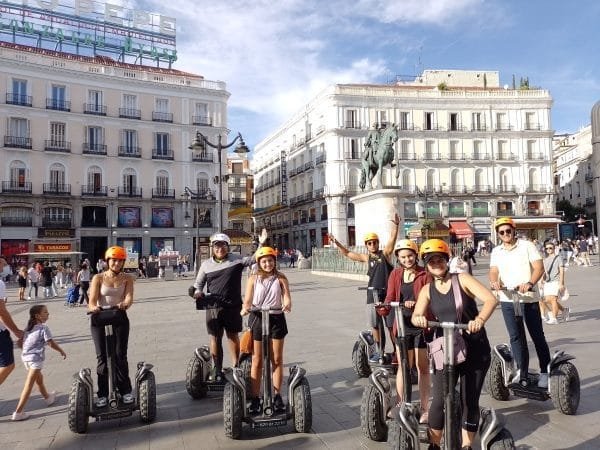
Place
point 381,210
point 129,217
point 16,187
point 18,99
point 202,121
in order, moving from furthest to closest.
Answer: point 202,121
point 129,217
point 18,99
point 16,187
point 381,210

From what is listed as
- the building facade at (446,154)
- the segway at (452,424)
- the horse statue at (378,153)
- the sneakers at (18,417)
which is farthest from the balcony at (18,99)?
the segway at (452,424)

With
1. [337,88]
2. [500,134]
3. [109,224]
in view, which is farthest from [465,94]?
[109,224]

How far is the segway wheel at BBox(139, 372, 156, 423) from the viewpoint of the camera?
451cm

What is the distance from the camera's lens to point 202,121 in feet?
147

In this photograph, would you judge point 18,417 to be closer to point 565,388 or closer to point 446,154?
point 565,388

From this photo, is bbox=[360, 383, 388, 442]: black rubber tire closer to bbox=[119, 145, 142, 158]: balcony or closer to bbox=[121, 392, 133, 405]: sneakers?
bbox=[121, 392, 133, 405]: sneakers

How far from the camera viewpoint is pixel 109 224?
40531 millimetres

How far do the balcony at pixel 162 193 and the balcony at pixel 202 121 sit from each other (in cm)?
639

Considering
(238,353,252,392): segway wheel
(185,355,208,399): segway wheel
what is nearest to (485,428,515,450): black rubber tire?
(238,353,252,392): segway wheel

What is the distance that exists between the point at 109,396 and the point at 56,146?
3994 cm

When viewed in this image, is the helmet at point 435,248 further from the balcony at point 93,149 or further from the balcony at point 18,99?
the balcony at point 18,99

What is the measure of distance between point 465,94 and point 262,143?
97.2ft

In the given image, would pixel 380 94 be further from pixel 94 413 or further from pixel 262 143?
pixel 94 413

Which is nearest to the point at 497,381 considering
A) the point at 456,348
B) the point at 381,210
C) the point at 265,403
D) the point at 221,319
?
the point at 456,348
